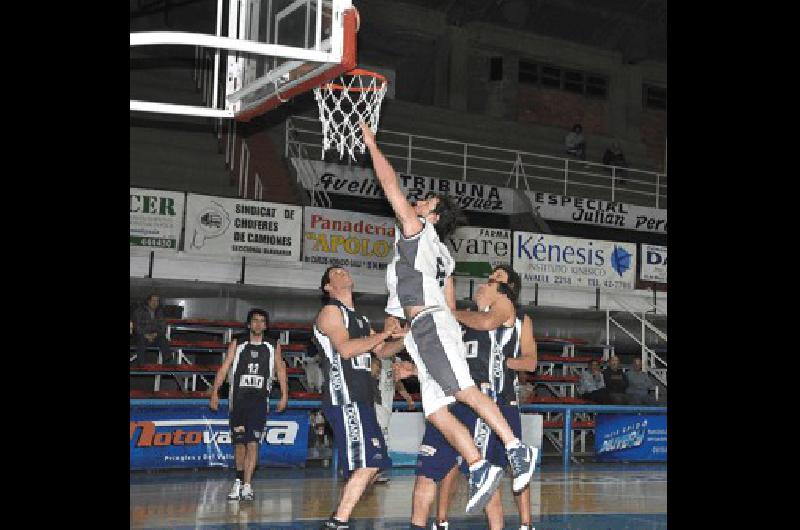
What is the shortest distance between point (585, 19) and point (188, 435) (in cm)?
2211

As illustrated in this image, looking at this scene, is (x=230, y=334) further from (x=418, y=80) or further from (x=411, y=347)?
(x=418, y=80)

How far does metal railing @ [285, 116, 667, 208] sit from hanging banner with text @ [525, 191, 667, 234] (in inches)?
38.1

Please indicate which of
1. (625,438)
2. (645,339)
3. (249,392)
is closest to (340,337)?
(249,392)

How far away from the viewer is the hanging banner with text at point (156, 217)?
17.1m

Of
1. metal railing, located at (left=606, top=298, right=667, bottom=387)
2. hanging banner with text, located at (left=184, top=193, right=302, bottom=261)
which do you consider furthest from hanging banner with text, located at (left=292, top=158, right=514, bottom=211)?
metal railing, located at (left=606, top=298, right=667, bottom=387)

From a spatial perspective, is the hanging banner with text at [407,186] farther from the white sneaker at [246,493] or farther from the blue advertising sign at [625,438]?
the white sneaker at [246,493]

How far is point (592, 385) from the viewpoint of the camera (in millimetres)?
17891

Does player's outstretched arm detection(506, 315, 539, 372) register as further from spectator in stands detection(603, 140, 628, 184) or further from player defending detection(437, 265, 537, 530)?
spectator in stands detection(603, 140, 628, 184)

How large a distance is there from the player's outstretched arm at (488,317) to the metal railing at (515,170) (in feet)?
54.8

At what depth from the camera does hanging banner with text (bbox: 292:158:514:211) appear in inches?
835

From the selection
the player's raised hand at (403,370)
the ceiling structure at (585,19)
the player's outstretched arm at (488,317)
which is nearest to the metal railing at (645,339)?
the ceiling structure at (585,19)

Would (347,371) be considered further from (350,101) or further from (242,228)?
(242,228)

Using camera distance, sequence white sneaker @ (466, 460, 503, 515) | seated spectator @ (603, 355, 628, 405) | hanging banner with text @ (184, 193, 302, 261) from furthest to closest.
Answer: seated spectator @ (603, 355, 628, 405), hanging banner with text @ (184, 193, 302, 261), white sneaker @ (466, 460, 503, 515)

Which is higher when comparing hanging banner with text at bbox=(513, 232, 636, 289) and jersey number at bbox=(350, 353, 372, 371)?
hanging banner with text at bbox=(513, 232, 636, 289)
